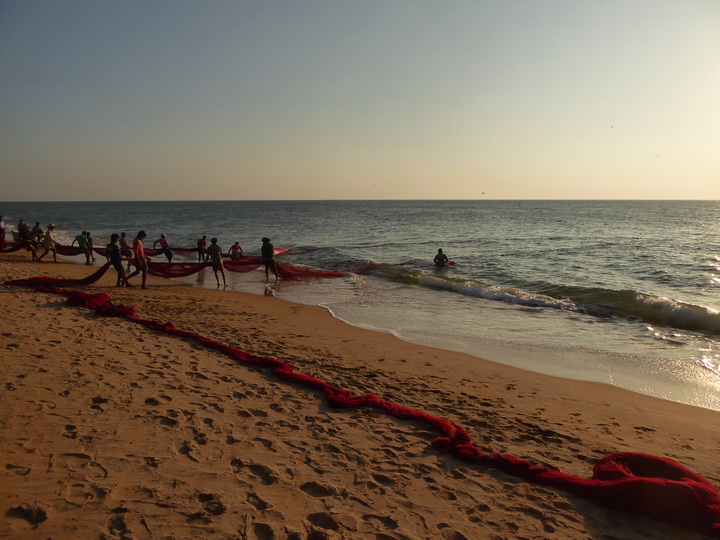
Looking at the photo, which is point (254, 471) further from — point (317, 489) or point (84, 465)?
point (84, 465)

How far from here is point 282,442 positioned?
4.23 m

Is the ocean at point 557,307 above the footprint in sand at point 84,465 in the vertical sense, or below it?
below

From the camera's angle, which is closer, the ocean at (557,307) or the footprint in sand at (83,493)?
the footprint in sand at (83,493)

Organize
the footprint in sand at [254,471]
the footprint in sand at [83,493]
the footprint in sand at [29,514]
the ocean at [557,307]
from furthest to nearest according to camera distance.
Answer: the ocean at [557,307]
the footprint in sand at [254,471]
the footprint in sand at [83,493]
the footprint in sand at [29,514]

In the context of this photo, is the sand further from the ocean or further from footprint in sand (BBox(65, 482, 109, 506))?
the ocean

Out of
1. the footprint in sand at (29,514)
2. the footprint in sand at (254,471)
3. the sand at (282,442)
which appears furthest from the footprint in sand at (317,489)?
the footprint in sand at (29,514)

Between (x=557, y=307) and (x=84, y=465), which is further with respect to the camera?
(x=557, y=307)

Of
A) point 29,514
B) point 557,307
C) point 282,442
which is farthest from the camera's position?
point 557,307

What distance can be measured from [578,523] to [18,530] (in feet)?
12.4

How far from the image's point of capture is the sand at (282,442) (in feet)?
10.3

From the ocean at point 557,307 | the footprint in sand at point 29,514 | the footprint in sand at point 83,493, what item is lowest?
the ocean at point 557,307

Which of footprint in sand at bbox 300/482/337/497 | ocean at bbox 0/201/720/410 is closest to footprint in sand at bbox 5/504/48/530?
footprint in sand at bbox 300/482/337/497

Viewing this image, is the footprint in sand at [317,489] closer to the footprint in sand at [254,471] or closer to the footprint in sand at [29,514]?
the footprint in sand at [254,471]

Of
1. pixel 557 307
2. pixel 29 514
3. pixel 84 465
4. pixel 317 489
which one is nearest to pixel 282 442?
A: pixel 317 489
